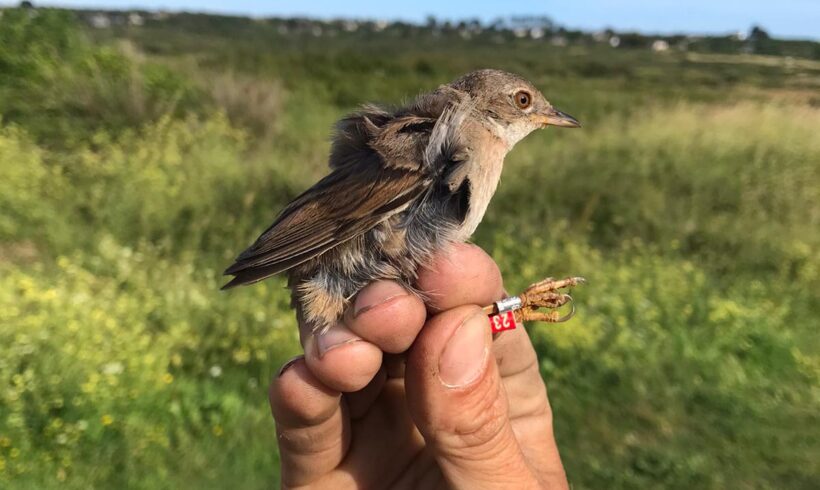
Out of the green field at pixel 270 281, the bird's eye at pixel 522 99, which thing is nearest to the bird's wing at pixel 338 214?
the bird's eye at pixel 522 99

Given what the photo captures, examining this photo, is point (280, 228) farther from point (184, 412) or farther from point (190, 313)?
point (190, 313)

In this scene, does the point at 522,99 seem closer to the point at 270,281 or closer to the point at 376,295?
the point at 376,295

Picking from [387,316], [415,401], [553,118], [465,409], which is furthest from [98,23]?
[465,409]

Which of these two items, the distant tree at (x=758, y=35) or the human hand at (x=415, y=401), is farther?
the distant tree at (x=758, y=35)

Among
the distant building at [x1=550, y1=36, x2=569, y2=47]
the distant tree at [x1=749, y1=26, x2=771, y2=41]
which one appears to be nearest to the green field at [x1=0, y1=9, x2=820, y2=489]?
the distant tree at [x1=749, y1=26, x2=771, y2=41]

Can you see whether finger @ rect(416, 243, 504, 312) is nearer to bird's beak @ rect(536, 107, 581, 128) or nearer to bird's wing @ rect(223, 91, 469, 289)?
bird's wing @ rect(223, 91, 469, 289)

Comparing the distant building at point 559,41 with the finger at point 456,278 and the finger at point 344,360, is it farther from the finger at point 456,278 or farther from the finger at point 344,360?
the finger at point 344,360
